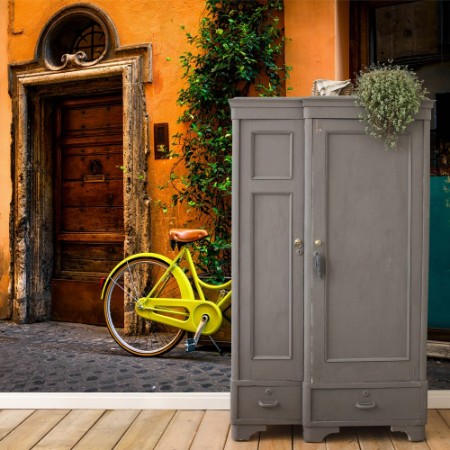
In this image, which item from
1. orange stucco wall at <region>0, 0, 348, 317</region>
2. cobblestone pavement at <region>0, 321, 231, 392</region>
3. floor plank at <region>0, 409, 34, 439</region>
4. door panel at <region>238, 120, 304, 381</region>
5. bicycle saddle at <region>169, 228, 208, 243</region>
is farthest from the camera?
orange stucco wall at <region>0, 0, 348, 317</region>

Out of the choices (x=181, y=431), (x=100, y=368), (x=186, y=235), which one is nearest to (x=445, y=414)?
(x=181, y=431)

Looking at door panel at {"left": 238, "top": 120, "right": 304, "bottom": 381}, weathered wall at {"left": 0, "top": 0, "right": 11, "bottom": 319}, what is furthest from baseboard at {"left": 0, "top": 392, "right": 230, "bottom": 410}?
weathered wall at {"left": 0, "top": 0, "right": 11, "bottom": 319}

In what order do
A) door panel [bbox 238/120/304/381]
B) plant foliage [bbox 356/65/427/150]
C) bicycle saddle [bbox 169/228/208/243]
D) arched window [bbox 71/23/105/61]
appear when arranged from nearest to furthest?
plant foliage [bbox 356/65/427/150] → door panel [bbox 238/120/304/381] → bicycle saddle [bbox 169/228/208/243] → arched window [bbox 71/23/105/61]

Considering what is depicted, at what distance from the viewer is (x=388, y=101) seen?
2406mm

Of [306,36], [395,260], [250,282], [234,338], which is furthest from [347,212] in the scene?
[306,36]

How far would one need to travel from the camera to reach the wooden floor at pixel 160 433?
2451 mm

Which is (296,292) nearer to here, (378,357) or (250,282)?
(250,282)

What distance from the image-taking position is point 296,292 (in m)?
2.53

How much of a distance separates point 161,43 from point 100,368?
2468mm

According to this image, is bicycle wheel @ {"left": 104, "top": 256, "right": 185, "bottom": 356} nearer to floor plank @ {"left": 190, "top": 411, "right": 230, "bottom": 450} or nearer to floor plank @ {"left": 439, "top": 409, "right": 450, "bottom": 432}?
floor plank @ {"left": 190, "top": 411, "right": 230, "bottom": 450}

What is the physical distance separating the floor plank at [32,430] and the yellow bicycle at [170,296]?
1.13 metres

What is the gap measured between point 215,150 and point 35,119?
1783mm

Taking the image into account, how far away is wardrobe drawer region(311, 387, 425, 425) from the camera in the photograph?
2.49 metres

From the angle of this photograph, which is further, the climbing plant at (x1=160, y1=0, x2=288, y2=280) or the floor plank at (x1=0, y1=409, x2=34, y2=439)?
the climbing plant at (x1=160, y1=0, x2=288, y2=280)
